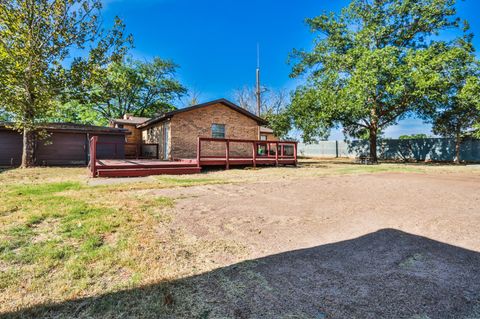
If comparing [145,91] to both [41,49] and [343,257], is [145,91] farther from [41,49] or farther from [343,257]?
[343,257]

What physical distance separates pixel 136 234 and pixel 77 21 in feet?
46.9

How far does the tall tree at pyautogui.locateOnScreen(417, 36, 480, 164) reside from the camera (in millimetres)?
15766

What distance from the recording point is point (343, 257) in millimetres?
2662

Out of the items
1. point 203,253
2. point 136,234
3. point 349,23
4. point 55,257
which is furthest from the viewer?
point 349,23

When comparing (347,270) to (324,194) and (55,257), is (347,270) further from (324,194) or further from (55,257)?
(324,194)

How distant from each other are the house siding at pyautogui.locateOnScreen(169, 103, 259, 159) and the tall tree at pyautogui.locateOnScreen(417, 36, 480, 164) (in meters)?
11.0

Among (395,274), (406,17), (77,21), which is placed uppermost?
(406,17)

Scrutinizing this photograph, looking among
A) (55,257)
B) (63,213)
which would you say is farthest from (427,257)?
(63,213)

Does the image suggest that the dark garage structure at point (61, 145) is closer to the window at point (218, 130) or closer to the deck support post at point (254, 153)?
the window at point (218, 130)

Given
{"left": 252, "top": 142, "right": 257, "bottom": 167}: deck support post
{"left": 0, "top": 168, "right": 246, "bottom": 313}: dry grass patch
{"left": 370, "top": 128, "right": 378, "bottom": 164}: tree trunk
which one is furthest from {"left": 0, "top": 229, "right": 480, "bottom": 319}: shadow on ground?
{"left": 370, "top": 128, "right": 378, "bottom": 164}: tree trunk

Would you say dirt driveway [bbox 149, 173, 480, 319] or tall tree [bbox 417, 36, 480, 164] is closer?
dirt driveway [bbox 149, 173, 480, 319]

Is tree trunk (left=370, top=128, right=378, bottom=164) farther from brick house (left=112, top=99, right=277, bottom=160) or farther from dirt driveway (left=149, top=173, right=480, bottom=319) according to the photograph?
dirt driveway (left=149, top=173, right=480, bottom=319)

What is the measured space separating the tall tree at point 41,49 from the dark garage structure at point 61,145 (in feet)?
7.31

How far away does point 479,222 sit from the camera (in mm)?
3793
